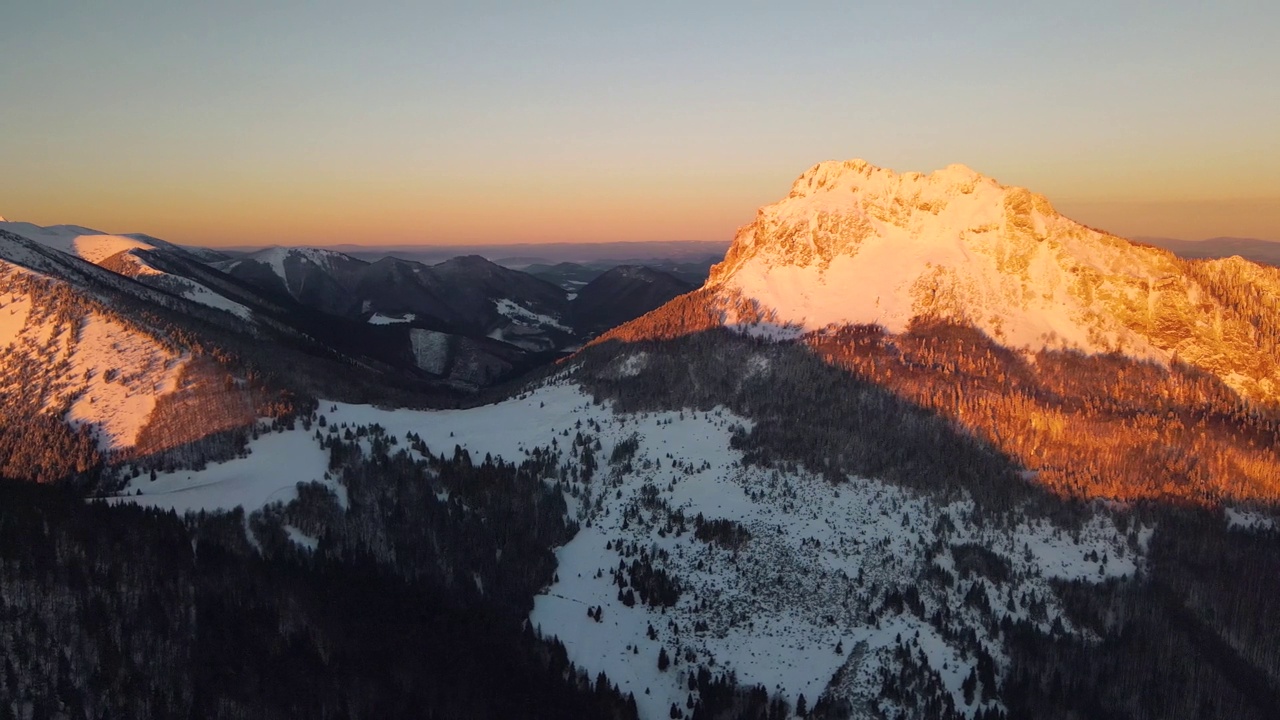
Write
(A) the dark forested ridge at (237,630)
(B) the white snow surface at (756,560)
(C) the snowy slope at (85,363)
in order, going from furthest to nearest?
(C) the snowy slope at (85,363) < (B) the white snow surface at (756,560) < (A) the dark forested ridge at (237,630)

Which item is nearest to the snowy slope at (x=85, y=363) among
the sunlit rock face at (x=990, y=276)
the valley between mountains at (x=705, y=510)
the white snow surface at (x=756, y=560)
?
the valley between mountains at (x=705, y=510)

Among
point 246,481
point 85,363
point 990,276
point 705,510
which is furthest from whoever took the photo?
point 990,276

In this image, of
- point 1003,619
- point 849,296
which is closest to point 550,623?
point 1003,619

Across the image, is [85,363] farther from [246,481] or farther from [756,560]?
[756,560]

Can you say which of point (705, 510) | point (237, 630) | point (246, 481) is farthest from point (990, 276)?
point (237, 630)

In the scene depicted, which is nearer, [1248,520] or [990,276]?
[1248,520]

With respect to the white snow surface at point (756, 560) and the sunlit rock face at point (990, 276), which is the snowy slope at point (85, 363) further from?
the sunlit rock face at point (990, 276)
